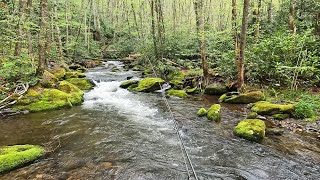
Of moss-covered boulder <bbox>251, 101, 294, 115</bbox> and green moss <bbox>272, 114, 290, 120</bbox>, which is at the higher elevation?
moss-covered boulder <bbox>251, 101, 294, 115</bbox>

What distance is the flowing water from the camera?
4691 millimetres

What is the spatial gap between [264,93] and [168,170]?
6.74m

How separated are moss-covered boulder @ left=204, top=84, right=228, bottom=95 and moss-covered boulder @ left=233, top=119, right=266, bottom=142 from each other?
15.5 feet

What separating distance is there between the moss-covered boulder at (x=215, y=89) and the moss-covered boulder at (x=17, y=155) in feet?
25.4

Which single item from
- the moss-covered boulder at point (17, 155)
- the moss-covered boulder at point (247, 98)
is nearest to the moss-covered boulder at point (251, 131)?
the moss-covered boulder at point (247, 98)

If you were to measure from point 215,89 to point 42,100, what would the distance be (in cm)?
712

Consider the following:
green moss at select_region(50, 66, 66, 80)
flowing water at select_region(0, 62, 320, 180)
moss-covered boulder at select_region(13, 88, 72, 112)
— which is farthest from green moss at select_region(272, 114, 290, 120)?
green moss at select_region(50, 66, 66, 80)

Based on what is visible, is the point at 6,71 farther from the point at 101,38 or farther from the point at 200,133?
the point at 101,38

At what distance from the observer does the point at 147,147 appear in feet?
19.3

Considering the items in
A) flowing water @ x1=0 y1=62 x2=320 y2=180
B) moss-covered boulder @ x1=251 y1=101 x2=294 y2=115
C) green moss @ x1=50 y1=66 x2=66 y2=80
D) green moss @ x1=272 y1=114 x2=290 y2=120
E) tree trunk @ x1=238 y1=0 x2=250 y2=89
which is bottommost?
flowing water @ x1=0 y1=62 x2=320 y2=180

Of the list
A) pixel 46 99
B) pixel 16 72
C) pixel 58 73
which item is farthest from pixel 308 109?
pixel 58 73

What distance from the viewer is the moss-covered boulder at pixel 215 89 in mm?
11344

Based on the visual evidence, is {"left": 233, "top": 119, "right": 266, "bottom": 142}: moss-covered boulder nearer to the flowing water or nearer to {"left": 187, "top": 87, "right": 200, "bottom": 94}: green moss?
the flowing water

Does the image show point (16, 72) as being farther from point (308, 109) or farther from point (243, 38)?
point (308, 109)
